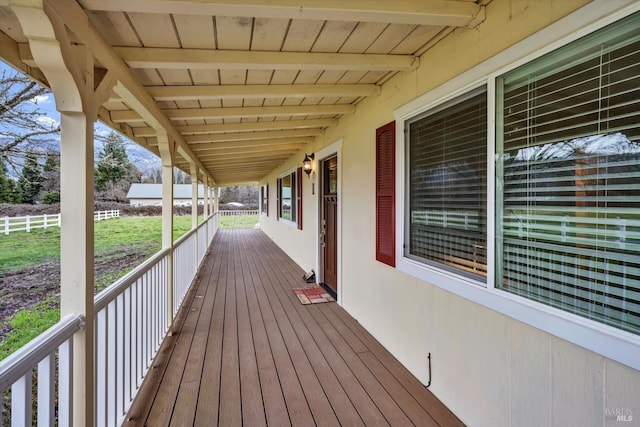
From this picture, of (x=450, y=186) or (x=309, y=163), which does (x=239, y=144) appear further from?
(x=450, y=186)

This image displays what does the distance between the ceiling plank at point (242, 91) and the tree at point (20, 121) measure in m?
2.18

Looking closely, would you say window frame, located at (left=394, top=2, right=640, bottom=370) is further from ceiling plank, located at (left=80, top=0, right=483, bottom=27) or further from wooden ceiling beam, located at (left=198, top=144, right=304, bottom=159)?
A: wooden ceiling beam, located at (left=198, top=144, right=304, bottom=159)

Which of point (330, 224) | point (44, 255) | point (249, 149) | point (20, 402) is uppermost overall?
point (249, 149)

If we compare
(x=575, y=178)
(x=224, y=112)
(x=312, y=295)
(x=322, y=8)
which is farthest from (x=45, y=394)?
(x=312, y=295)

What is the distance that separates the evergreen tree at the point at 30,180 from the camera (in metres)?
4.09

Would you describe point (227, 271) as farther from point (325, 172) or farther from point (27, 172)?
point (27, 172)

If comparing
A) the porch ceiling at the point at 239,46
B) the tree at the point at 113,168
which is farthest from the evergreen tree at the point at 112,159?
the porch ceiling at the point at 239,46

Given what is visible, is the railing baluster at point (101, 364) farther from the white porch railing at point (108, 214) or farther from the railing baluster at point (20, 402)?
the white porch railing at point (108, 214)

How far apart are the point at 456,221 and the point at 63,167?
220cm

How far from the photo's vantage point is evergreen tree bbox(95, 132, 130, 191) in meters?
5.39

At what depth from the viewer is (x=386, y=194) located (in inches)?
111

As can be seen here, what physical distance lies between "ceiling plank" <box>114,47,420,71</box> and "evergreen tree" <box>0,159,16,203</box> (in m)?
3.36

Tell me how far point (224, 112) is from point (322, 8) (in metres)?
1.96

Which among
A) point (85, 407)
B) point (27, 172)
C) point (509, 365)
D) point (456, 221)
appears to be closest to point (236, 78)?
point (456, 221)
